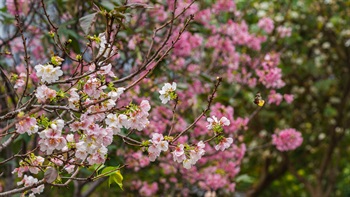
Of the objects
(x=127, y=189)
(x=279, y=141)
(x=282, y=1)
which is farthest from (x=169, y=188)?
(x=282, y=1)

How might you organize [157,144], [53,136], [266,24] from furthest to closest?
[266,24], [157,144], [53,136]

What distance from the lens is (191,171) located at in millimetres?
4910

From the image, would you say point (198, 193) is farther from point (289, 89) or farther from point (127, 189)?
point (289, 89)

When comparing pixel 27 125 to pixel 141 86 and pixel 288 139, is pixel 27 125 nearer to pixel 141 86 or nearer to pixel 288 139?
pixel 141 86

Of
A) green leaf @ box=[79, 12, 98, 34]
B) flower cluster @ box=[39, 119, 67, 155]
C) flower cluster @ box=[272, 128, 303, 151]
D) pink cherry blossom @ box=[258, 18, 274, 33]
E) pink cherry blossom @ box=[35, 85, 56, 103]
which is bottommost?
flower cluster @ box=[39, 119, 67, 155]

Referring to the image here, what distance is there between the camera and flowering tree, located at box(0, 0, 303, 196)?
2092mm

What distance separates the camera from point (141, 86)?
4297mm

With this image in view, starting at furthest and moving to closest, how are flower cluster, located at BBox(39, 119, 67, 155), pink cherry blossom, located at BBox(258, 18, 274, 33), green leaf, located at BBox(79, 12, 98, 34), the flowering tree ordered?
pink cherry blossom, located at BBox(258, 18, 274, 33) → green leaf, located at BBox(79, 12, 98, 34) → the flowering tree → flower cluster, located at BBox(39, 119, 67, 155)

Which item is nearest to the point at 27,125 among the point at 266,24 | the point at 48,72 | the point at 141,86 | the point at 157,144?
the point at 48,72

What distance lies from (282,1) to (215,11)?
146 cm

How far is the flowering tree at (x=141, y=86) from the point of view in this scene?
6.86 ft

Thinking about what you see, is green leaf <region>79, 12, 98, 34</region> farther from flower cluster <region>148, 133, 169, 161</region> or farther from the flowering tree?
flower cluster <region>148, 133, 169, 161</region>

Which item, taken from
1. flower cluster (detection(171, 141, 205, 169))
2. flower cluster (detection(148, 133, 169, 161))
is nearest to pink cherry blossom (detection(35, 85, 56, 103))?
flower cluster (detection(148, 133, 169, 161))

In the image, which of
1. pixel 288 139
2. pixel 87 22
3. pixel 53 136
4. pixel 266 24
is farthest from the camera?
pixel 266 24
